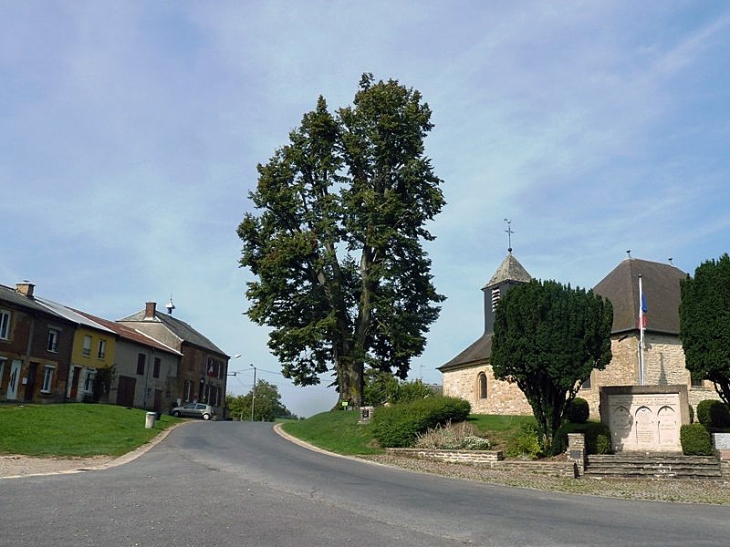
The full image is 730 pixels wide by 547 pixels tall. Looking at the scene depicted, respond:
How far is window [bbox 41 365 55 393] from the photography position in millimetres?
37688

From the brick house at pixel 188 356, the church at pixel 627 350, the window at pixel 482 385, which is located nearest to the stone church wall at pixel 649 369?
the church at pixel 627 350

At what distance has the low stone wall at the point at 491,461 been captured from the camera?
57.6 feet

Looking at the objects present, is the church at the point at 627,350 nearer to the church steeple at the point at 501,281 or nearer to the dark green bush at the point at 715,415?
the church steeple at the point at 501,281

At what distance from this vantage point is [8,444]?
809 inches

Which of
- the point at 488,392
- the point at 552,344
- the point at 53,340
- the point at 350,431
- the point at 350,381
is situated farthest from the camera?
the point at 53,340

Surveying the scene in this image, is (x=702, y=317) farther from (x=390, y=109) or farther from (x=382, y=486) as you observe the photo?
(x=390, y=109)

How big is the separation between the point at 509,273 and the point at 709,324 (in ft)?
66.8

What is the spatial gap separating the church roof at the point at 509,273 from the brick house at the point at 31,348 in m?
27.3

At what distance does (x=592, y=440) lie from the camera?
65.3 ft

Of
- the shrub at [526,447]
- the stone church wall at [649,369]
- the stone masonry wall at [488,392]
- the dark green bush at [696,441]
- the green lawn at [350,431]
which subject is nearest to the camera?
the dark green bush at [696,441]

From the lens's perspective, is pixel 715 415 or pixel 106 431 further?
pixel 106 431

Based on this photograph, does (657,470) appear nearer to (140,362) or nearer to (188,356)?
(140,362)

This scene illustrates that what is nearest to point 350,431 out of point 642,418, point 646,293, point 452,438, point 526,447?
point 452,438

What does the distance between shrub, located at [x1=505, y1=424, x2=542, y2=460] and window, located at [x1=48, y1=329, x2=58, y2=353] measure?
97.6 ft
